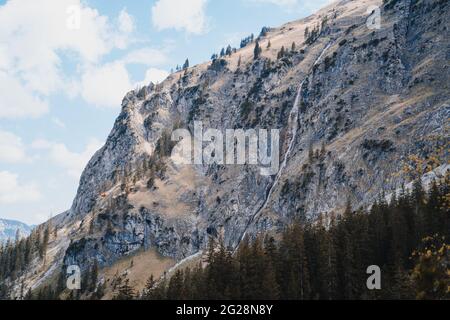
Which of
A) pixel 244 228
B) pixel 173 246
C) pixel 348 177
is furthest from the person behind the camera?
pixel 173 246

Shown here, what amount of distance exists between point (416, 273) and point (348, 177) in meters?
139

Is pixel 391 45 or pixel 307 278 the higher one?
pixel 391 45

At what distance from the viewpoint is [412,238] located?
273 feet

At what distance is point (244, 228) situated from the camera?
184 meters

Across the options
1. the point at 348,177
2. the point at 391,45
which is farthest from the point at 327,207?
the point at 391,45

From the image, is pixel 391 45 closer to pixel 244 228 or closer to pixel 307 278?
pixel 244 228

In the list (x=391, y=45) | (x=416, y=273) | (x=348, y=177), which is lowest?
(x=416, y=273)

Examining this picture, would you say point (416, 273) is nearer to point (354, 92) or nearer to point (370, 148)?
point (370, 148)

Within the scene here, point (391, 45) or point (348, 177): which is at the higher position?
point (391, 45)

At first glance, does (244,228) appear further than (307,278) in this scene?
Yes
